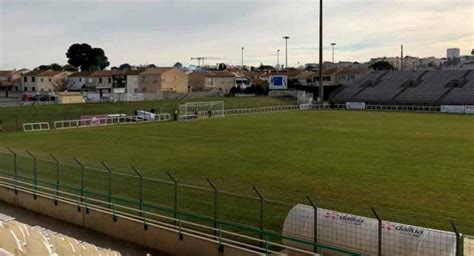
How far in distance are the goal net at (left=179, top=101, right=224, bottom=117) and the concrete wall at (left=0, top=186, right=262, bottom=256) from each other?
132ft

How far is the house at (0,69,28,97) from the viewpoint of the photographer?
120200 millimetres

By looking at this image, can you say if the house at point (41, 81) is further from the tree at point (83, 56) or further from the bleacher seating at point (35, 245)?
the bleacher seating at point (35, 245)

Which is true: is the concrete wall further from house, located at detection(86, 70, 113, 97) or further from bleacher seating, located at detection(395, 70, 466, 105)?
house, located at detection(86, 70, 113, 97)

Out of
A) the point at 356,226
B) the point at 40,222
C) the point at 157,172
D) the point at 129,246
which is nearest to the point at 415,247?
the point at 356,226

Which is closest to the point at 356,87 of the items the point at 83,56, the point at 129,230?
the point at 129,230

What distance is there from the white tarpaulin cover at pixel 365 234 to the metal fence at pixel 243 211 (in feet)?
0.07

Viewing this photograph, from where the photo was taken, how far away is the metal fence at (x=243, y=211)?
11.4 m

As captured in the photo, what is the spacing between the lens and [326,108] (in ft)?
255

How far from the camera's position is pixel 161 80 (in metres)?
101

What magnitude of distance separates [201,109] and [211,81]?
52.8 metres

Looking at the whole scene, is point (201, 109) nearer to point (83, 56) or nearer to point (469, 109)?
point (469, 109)

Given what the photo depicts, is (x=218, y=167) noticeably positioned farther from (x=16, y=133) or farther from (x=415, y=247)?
(x=16, y=133)

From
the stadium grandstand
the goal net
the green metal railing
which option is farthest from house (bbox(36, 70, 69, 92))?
the green metal railing

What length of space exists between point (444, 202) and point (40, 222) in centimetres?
1312
